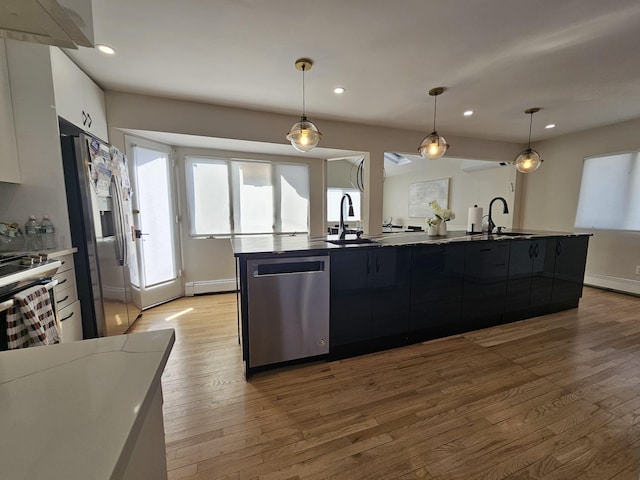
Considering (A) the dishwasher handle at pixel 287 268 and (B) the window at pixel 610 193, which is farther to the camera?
(B) the window at pixel 610 193

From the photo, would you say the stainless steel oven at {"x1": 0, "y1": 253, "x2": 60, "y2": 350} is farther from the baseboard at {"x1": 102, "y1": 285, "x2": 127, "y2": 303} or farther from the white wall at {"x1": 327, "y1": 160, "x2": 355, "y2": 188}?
the white wall at {"x1": 327, "y1": 160, "x2": 355, "y2": 188}

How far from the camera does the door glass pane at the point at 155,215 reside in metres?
3.27

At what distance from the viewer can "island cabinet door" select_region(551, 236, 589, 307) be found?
313 centimetres

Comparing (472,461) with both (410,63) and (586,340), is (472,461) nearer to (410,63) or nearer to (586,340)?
(586,340)

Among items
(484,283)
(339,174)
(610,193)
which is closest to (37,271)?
(484,283)

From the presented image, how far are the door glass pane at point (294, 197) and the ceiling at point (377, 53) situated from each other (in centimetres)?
116

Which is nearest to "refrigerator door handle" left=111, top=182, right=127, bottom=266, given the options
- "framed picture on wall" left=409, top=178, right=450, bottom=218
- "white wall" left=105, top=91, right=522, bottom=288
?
"white wall" left=105, top=91, right=522, bottom=288

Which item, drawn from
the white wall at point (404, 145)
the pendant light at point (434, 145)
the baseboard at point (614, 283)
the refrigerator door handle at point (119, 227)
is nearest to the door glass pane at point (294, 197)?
the white wall at point (404, 145)

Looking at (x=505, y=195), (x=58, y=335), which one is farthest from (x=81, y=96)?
(x=505, y=195)

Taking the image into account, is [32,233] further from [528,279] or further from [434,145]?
[528,279]

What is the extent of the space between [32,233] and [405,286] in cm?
286

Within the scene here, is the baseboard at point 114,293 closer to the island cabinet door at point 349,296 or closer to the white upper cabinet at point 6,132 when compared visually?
the white upper cabinet at point 6,132

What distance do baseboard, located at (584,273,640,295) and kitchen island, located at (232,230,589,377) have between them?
1.66m

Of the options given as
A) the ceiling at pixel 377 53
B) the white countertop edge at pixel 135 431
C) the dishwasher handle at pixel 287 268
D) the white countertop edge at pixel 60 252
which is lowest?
the dishwasher handle at pixel 287 268
